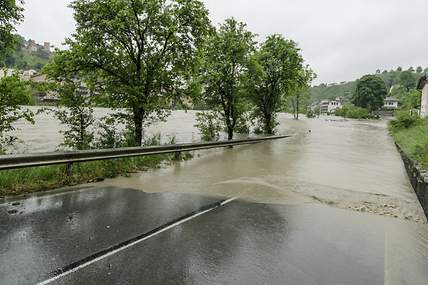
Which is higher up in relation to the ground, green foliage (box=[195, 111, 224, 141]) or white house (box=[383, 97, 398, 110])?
white house (box=[383, 97, 398, 110])

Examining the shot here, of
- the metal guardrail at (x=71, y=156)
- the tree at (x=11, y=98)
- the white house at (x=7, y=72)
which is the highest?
the white house at (x=7, y=72)

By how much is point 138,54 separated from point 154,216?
1053cm

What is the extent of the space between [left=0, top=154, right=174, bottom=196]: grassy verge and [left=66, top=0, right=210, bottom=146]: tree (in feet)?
12.3

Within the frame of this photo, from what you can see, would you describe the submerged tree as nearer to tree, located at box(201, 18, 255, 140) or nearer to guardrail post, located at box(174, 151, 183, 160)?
tree, located at box(201, 18, 255, 140)

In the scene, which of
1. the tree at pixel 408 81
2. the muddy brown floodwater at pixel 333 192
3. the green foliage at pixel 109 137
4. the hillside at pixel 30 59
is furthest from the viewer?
the tree at pixel 408 81

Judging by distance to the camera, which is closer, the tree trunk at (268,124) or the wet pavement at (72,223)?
the wet pavement at (72,223)

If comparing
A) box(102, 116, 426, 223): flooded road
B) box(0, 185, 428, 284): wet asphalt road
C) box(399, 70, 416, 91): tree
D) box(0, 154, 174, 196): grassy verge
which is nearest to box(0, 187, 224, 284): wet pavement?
box(0, 185, 428, 284): wet asphalt road

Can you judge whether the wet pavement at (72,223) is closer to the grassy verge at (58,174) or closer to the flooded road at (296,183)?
the grassy verge at (58,174)

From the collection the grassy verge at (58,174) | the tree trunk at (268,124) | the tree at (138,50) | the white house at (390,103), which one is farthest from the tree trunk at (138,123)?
the white house at (390,103)

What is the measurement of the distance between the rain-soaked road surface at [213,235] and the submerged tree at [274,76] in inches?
873

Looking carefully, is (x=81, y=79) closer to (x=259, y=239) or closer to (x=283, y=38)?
(x=259, y=239)

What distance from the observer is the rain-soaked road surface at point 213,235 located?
430 centimetres

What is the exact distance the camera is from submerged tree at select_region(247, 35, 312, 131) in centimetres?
3117

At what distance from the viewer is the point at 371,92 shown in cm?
11700
